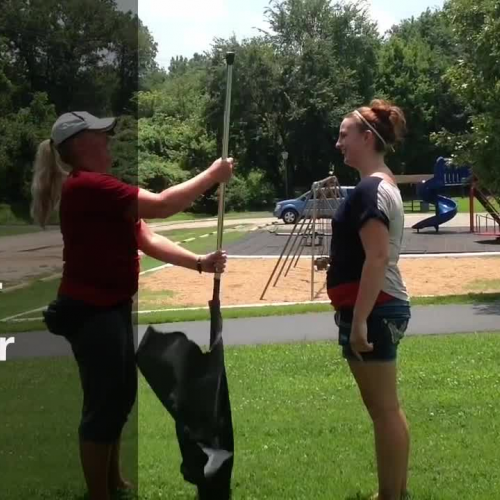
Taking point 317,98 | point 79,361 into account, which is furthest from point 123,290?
point 317,98

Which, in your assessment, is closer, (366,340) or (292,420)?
(366,340)

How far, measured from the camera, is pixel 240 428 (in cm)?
525

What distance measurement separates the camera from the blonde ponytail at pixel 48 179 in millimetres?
3484

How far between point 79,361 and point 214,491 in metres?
0.74

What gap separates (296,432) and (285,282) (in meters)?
11.4

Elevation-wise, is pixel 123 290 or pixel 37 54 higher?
pixel 37 54

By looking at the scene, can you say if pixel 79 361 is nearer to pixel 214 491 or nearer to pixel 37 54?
pixel 214 491

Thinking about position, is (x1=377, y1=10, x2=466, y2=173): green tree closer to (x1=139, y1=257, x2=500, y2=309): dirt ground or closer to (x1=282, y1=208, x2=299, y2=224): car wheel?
(x1=282, y1=208, x2=299, y2=224): car wheel

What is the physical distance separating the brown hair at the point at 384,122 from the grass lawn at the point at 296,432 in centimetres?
161

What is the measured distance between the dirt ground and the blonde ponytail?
9.65 metres

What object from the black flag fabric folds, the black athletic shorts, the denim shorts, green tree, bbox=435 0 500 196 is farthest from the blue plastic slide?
the black athletic shorts

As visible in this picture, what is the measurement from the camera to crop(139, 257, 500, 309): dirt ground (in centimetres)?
1397

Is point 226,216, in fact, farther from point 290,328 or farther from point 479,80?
point 290,328

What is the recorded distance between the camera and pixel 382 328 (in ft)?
11.9
